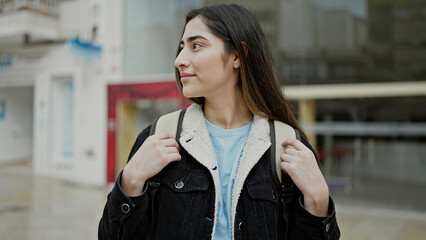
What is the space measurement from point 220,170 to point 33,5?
35.0ft

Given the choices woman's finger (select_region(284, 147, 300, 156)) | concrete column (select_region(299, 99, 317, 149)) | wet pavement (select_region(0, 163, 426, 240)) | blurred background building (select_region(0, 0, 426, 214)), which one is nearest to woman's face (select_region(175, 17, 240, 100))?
woman's finger (select_region(284, 147, 300, 156))

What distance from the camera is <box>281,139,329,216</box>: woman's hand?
125 centimetres

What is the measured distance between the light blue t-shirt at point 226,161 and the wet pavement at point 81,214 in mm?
4482

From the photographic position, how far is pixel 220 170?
1355mm

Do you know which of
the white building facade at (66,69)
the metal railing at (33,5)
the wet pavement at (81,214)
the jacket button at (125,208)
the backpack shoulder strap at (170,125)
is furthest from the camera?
the metal railing at (33,5)

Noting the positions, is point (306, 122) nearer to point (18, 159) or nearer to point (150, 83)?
point (150, 83)

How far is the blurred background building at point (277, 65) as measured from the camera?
7.30 meters

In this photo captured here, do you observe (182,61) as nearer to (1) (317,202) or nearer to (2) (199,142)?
(2) (199,142)

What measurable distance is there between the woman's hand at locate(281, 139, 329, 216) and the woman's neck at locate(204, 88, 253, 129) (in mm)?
257

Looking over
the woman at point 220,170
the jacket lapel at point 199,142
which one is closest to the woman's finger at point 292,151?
the woman at point 220,170

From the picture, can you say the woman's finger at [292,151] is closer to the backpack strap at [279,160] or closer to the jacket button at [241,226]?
the backpack strap at [279,160]

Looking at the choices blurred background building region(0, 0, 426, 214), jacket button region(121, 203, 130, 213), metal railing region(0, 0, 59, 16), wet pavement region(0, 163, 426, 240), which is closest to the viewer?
jacket button region(121, 203, 130, 213)

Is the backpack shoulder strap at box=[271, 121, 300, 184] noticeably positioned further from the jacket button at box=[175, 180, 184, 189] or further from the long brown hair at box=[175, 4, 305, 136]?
the jacket button at box=[175, 180, 184, 189]

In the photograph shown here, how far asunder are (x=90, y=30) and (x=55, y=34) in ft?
4.81
